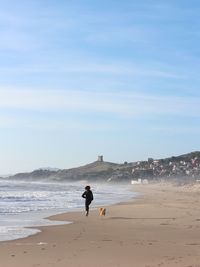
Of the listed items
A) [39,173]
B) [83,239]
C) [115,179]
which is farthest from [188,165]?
[83,239]

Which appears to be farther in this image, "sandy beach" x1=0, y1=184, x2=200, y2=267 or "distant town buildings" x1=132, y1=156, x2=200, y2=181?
"distant town buildings" x1=132, y1=156, x2=200, y2=181

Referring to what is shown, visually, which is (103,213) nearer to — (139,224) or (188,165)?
(139,224)

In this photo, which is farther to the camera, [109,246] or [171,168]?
[171,168]

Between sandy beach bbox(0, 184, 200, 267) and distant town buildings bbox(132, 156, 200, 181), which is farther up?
distant town buildings bbox(132, 156, 200, 181)

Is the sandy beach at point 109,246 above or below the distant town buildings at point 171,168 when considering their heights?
below

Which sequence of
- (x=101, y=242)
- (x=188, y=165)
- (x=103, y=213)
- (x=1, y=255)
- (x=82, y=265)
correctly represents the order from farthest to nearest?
(x=188, y=165)
(x=103, y=213)
(x=101, y=242)
(x=1, y=255)
(x=82, y=265)

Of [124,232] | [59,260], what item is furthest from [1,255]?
[124,232]

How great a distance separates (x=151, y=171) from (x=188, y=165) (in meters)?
9.66

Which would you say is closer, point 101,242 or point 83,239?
point 101,242

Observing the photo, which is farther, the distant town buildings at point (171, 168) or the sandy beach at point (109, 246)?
the distant town buildings at point (171, 168)

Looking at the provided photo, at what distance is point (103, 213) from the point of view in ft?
74.1

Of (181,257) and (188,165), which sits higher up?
(188,165)

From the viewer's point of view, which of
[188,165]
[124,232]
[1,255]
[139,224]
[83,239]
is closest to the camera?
[1,255]

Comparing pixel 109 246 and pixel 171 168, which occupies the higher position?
pixel 171 168
